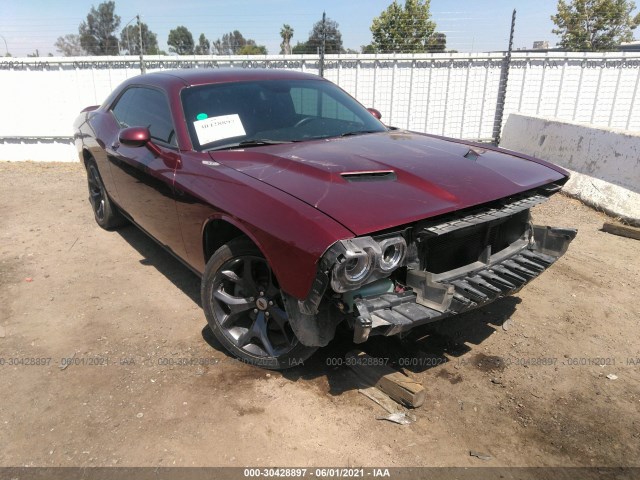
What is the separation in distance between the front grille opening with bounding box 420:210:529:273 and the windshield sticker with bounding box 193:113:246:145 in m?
1.58

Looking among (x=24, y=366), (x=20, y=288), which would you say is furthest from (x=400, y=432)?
(x=20, y=288)

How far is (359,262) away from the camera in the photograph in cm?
213

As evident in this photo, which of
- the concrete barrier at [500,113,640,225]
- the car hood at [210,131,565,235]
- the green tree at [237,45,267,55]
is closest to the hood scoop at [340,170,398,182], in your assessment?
the car hood at [210,131,565,235]

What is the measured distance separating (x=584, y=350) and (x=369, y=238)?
1965 mm

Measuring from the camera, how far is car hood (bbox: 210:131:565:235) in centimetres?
232

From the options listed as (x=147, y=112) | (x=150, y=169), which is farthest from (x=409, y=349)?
(x=147, y=112)

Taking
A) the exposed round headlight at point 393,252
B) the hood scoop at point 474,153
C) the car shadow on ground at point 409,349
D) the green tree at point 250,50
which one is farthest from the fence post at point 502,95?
the green tree at point 250,50

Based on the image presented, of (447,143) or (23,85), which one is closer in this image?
(447,143)

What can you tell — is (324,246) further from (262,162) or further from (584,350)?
(584,350)

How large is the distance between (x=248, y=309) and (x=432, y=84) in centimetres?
738

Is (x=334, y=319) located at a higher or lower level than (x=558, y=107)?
lower

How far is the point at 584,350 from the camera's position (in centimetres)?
316

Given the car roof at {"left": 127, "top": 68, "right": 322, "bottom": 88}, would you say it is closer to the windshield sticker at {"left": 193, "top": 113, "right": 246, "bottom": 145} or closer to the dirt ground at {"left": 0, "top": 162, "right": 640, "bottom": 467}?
the windshield sticker at {"left": 193, "top": 113, "right": 246, "bottom": 145}

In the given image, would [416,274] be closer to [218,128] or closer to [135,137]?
[218,128]
